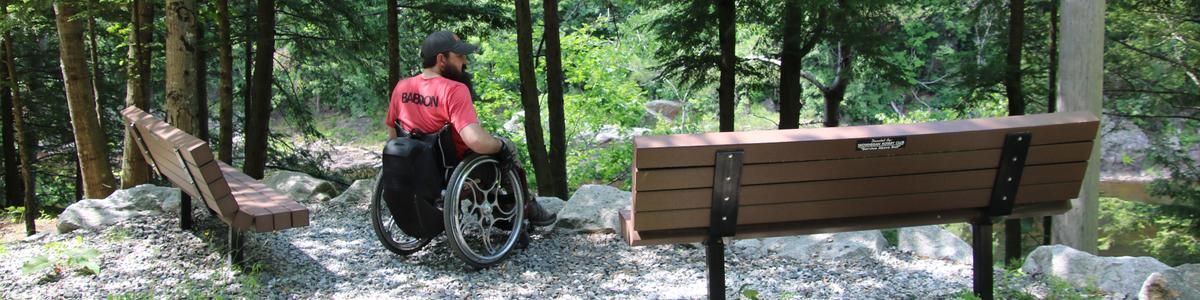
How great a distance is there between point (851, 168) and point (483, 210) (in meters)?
2.59

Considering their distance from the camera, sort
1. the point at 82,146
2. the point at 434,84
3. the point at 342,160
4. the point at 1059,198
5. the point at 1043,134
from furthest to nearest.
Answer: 1. the point at 342,160
2. the point at 82,146
3. the point at 434,84
4. the point at 1059,198
5. the point at 1043,134

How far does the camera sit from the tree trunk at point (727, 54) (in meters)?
9.84

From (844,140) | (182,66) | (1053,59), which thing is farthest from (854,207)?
(1053,59)

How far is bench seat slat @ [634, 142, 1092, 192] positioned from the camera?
3633mm

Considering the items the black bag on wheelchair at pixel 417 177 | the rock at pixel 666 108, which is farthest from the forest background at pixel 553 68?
the rock at pixel 666 108

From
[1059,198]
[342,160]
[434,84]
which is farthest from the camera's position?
[342,160]

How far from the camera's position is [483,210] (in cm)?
564

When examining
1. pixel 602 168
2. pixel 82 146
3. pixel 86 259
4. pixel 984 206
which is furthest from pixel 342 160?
pixel 984 206

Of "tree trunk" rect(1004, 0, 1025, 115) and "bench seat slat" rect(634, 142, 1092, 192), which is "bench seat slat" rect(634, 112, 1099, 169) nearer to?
"bench seat slat" rect(634, 142, 1092, 192)

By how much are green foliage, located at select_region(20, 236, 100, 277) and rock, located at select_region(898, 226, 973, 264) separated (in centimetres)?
499

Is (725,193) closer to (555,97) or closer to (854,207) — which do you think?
(854,207)

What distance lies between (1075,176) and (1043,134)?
0.38 metres

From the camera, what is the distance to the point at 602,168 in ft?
59.5

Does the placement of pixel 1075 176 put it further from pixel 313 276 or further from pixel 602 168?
pixel 602 168
